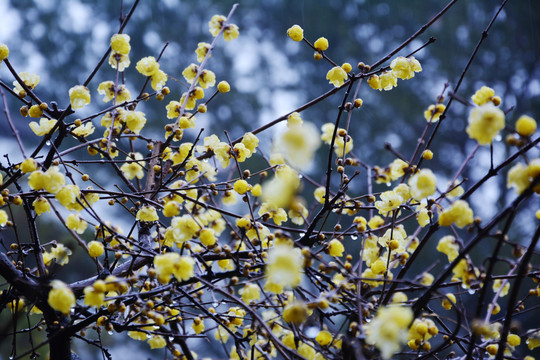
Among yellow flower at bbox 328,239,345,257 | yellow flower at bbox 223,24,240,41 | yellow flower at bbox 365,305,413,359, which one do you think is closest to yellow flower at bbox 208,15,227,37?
yellow flower at bbox 223,24,240,41

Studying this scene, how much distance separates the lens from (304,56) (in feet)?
11.3

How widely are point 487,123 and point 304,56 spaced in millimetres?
3052

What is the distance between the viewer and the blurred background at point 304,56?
3057 mm

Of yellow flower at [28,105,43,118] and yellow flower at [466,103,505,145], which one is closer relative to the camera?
yellow flower at [466,103,505,145]

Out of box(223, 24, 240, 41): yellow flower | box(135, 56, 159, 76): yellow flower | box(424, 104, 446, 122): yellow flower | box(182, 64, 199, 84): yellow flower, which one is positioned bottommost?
box(424, 104, 446, 122): yellow flower

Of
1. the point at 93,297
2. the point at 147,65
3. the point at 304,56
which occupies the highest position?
the point at 304,56

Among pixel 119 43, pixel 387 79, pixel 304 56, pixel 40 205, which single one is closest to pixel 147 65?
pixel 119 43

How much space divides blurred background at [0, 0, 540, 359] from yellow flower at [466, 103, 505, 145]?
249 cm

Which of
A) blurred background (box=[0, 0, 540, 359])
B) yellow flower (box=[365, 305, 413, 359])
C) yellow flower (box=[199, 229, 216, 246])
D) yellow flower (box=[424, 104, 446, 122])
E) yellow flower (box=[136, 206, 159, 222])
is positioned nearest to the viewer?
yellow flower (box=[365, 305, 413, 359])

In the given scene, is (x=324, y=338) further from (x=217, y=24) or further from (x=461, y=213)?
(x=217, y=24)

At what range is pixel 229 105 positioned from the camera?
338cm

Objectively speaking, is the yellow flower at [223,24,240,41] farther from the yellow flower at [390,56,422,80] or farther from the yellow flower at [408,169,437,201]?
the yellow flower at [408,169,437,201]

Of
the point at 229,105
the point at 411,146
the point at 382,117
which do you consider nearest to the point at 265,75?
the point at 229,105

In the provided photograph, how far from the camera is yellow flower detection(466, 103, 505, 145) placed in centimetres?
51
